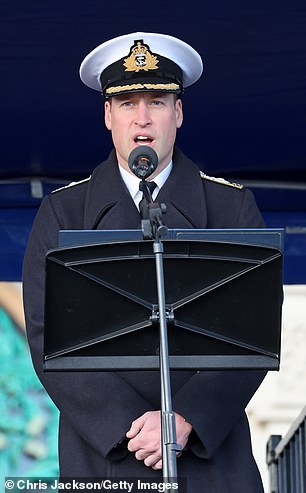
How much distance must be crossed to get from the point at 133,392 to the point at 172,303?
52 centimetres

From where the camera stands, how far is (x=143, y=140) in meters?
4.15

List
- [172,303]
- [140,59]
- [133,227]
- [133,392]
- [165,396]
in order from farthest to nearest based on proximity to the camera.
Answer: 1. [140,59]
2. [133,227]
3. [133,392]
4. [172,303]
5. [165,396]

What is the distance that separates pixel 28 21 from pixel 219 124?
3.03 ft

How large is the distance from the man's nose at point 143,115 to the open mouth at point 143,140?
1.4 inches

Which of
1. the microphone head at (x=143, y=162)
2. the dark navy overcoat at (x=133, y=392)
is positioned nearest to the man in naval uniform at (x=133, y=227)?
the dark navy overcoat at (x=133, y=392)

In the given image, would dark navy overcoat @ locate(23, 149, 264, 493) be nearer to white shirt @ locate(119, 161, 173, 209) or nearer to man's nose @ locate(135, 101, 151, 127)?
white shirt @ locate(119, 161, 173, 209)

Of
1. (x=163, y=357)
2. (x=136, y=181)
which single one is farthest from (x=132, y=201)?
(x=163, y=357)

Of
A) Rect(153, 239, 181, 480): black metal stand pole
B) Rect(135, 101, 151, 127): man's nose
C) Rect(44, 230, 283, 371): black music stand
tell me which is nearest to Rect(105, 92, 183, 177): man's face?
Rect(135, 101, 151, 127): man's nose

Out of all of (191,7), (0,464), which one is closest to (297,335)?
(0,464)

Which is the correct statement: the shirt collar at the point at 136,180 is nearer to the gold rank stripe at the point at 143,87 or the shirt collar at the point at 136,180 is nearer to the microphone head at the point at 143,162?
the gold rank stripe at the point at 143,87

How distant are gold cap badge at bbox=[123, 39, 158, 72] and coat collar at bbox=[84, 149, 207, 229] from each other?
0.28 m

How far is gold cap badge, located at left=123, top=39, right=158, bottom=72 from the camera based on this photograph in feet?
13.9

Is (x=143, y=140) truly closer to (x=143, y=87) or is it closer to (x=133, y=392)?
(x=143, y=87)

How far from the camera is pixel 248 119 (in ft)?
16.4
